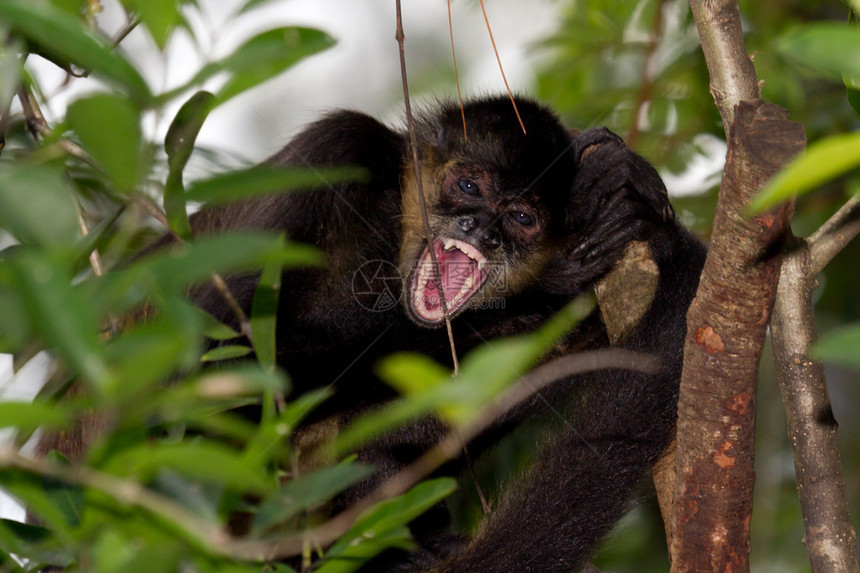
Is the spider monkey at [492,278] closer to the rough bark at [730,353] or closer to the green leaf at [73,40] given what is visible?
A: the rough bark at [730,353]

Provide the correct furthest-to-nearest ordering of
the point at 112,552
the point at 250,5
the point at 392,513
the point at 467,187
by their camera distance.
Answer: the point at 467,187
the point at 392,513
the point at 250,5
the point at 112,552

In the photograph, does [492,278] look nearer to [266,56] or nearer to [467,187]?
[467,187]

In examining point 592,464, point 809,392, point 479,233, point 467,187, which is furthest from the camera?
point 467,187

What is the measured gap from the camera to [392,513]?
1.39 m

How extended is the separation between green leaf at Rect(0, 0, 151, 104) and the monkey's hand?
267 cm

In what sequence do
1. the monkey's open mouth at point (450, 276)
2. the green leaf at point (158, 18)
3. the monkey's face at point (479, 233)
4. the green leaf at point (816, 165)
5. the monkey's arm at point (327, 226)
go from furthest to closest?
the monkey's face at point (479, 233), the monkey's open mouth at point (450, 276), the monkey's arm at point (327, 226), the green leaf at point (158, 18), the green leaf at point (816, 165)

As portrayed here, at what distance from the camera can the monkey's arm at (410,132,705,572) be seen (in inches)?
110

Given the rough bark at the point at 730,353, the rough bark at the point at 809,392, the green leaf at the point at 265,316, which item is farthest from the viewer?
the rough bark at the point at 809,392

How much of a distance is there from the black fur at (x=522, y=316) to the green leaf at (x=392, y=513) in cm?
148

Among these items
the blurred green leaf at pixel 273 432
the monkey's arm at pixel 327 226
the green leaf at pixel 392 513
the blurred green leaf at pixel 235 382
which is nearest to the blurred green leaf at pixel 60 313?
the blurred green leaf at pixel 235 382

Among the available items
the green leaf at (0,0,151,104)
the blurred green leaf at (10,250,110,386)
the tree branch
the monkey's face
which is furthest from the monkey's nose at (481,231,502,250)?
the blurred green leaf at (10,250,110,386)

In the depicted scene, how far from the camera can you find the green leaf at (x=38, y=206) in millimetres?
885

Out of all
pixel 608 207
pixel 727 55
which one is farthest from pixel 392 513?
pixel 608 207

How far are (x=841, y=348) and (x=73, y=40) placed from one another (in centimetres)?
89
